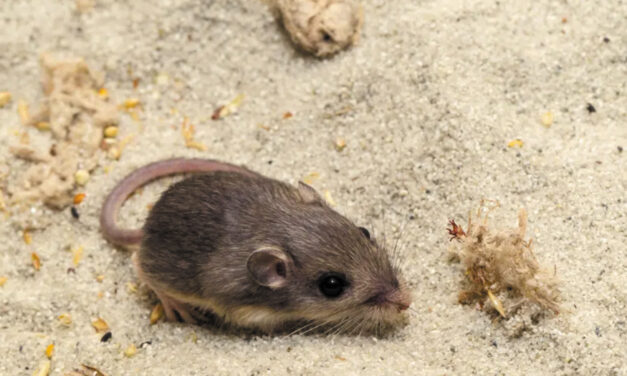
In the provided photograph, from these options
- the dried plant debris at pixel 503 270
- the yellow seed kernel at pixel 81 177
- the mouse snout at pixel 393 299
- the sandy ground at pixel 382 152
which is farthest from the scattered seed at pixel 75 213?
the dried plant debris at pixel 503 270

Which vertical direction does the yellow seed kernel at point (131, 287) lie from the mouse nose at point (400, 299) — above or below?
below

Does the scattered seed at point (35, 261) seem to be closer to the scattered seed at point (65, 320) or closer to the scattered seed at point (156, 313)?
the scattered seed at point (65, 320)

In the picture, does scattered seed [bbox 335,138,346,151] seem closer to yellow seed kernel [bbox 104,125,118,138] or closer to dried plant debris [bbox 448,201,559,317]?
dried plant debris [bbox 448,201,559,317]

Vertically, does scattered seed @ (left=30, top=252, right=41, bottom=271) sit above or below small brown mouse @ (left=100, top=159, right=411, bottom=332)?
below

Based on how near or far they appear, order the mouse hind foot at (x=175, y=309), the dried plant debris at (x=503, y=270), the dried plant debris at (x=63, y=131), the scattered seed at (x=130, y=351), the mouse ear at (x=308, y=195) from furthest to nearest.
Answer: the dried plant debris at (x=63, y=131) → the mouse hind foot at (x=175, y=309) → the mouse ear at (x=308, y=195) → the scattered seed at (x=130, y=351) → the dried plant debris at (x=503, y=270)

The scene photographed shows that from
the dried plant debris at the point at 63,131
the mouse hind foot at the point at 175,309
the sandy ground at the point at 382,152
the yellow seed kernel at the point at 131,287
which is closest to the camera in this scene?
the sandy ground at the point at 382,152

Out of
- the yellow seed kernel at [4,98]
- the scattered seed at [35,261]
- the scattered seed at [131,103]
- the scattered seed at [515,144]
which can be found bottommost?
the scattered seed at [35,261]

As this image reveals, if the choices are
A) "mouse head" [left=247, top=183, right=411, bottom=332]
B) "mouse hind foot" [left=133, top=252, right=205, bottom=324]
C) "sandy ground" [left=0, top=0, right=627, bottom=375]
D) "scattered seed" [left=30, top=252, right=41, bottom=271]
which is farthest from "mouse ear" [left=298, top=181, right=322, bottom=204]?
"scattered seed" [left=30, top=252, right=41, bottom=271]

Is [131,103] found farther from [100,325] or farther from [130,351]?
[130,351]
